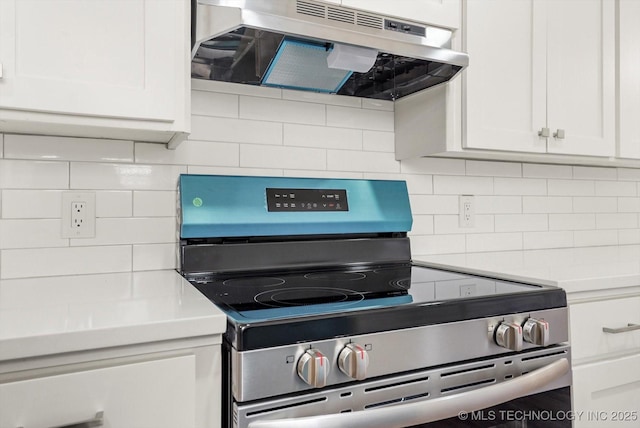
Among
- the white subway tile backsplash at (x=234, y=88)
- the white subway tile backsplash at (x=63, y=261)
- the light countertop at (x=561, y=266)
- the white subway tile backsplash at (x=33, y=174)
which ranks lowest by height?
the light countertop at (x=561, y=266)

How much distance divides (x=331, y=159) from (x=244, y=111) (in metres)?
0.35

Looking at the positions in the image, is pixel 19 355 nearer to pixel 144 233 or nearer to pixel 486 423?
pixel 144 233

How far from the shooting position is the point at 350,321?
0.86 m

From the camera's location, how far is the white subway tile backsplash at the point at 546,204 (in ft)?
6.62

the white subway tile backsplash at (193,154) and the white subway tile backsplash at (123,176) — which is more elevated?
the white subway tile backsplash at (193,154)

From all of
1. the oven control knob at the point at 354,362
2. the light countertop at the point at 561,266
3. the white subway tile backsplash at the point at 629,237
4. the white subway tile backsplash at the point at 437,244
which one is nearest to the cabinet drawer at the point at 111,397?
the oven control knob at the point at 354,362

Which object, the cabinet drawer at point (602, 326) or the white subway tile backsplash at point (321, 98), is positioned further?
the white subway tile backsplash at point (321, 98)

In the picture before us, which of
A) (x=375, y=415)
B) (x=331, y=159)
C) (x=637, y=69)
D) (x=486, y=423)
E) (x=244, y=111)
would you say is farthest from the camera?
(x=637, y=69)

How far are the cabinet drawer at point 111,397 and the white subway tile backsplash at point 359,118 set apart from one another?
108cm

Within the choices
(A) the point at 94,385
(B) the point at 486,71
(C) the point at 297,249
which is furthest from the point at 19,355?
(B) the point at 486,71

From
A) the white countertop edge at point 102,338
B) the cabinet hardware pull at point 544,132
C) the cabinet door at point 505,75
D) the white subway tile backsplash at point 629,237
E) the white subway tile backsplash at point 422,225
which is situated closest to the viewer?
the white countertop edge at point 102,338

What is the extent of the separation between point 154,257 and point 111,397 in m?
0.66

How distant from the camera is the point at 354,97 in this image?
5.49 feet

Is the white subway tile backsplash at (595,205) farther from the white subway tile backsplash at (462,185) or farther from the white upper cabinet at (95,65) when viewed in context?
the white upper cabinet at (95,65)
